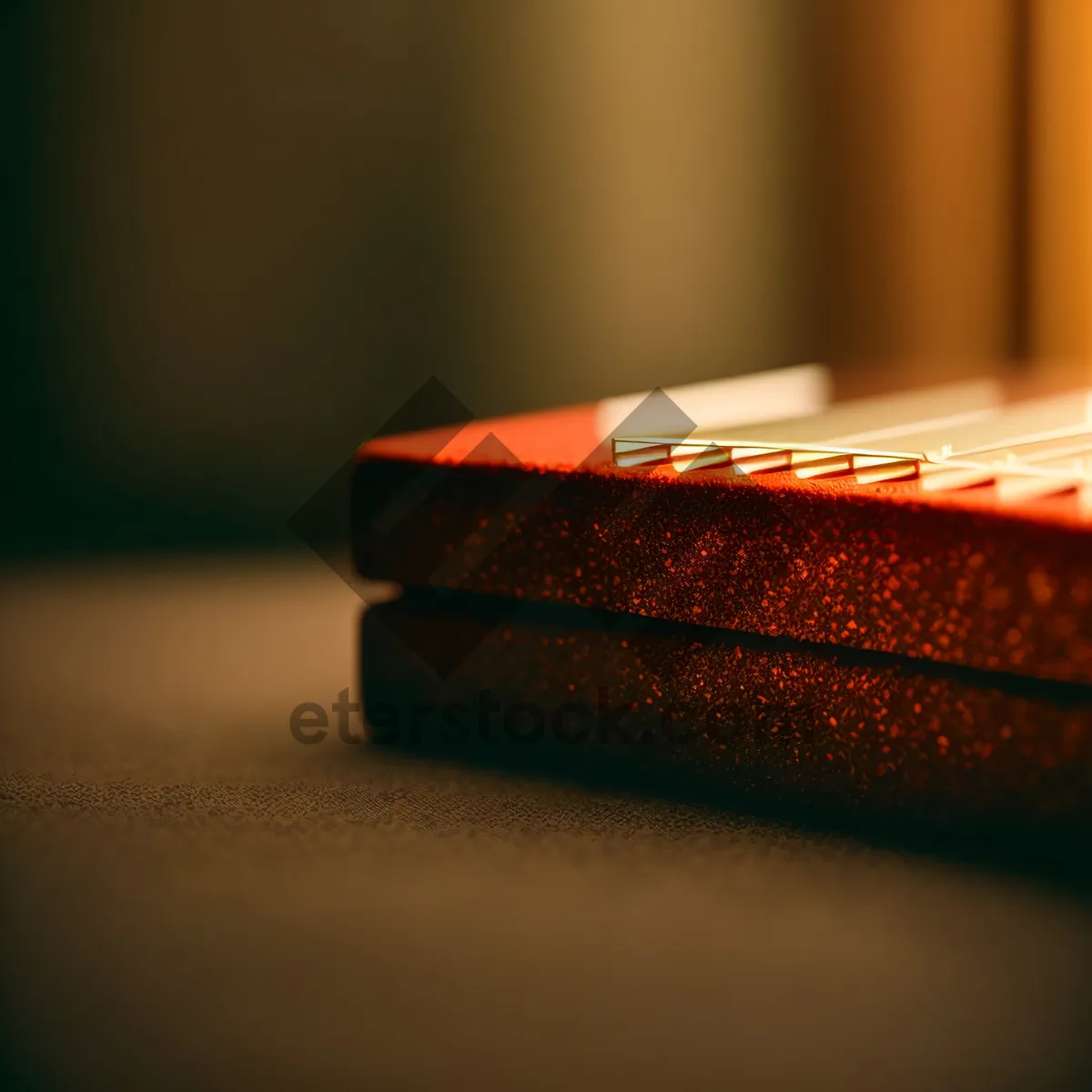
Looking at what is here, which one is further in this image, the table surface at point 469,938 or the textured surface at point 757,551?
the textured surface at point 757,551

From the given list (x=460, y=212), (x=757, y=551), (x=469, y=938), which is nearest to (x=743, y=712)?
(x=757, y=551)

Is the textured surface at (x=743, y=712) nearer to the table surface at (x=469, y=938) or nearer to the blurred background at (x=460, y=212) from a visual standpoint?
the table surface at (x=469, y=938)

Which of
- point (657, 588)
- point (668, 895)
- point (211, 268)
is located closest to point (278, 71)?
point (211, 268)

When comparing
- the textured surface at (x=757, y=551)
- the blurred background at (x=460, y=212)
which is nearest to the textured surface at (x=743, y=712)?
the textured surface at (x=757, y=551)

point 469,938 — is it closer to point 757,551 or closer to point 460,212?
point 757,551

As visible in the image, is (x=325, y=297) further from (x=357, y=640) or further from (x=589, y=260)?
(x=357, y=640)

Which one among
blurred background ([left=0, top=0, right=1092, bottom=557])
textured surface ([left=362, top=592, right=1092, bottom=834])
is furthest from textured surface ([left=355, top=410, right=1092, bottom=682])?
blurred background ([left=0, top=0, right=1092, bottom=557])

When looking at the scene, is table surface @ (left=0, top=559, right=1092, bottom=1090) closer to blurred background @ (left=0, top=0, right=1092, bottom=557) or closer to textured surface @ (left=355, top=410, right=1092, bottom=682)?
textured surface @ (left=355, top=410, right=1092, bottom=682)
